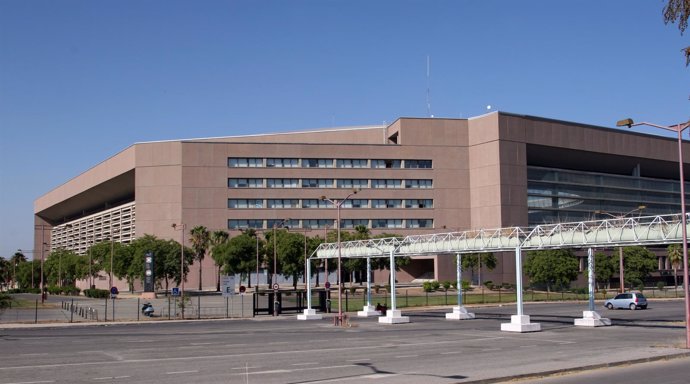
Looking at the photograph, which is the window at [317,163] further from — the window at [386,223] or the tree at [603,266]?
the tree at [603,266]

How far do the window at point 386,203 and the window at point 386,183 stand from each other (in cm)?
260

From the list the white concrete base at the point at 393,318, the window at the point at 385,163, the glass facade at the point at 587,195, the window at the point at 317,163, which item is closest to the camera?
the white concrete base at the point at 393,318

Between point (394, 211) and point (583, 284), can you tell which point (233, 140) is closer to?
point (394, 211)

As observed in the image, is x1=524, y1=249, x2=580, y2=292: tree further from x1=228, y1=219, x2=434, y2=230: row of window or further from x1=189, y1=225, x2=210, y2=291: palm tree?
x1=189, y1=225, x2=210, y2=291: palm tree

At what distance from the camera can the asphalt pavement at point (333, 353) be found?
21.4 m

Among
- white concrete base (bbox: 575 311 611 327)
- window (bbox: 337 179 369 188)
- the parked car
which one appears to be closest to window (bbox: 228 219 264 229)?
window (bbox: 337 179 369 188)

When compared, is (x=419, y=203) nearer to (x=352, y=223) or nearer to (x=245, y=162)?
(x=352, y=223)

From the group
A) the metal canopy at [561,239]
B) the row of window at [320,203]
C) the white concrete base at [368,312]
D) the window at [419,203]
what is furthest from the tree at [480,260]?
the metal canopy at [561,239]

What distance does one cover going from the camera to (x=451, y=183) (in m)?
137

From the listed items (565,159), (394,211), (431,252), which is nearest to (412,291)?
(394,211)

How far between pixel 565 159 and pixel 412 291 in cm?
4616

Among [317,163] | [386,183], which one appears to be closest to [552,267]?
[386,183]

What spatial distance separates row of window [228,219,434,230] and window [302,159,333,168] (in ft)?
32.6

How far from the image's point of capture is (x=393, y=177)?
136250mm
